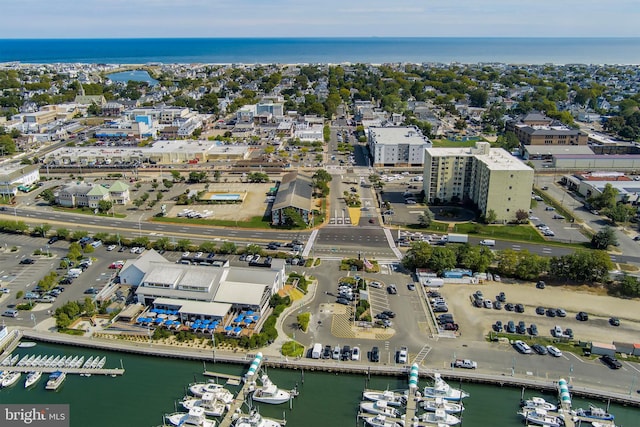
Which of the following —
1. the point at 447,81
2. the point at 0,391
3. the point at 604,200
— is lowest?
the point at 0,391

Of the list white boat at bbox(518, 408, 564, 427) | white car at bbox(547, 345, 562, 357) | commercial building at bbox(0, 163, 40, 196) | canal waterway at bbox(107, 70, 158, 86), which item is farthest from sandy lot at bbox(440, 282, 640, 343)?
canal waterway at bbox(107, 70, 158, 86)

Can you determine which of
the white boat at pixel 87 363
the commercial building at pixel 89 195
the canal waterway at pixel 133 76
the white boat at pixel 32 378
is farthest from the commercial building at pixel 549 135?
the canal waterway at pixel 133 76

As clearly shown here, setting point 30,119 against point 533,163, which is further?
point 30,119

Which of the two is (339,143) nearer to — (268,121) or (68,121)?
(268,121)

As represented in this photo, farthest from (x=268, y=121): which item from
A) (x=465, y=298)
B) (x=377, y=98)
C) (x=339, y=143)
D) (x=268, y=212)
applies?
(x=465, y=298)

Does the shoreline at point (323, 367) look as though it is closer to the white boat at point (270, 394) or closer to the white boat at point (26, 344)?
the white boat at point (26, 344)
